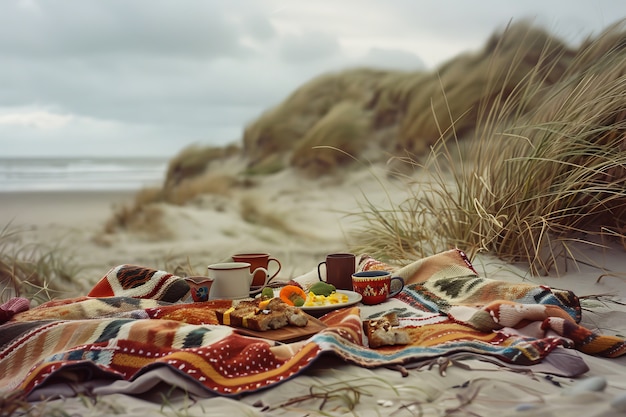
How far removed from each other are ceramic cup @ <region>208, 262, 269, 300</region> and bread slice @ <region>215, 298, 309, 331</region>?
0.85 ft

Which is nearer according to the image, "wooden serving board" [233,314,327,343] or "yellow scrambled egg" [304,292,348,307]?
"wooden serving board" [233,314,327,343]

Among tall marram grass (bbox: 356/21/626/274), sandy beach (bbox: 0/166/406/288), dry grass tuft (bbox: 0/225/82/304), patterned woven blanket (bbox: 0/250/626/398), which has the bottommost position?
sandy beach (bbox: 0/166/406/288)

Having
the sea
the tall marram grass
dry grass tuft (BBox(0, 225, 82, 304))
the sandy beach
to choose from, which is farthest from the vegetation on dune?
the sea

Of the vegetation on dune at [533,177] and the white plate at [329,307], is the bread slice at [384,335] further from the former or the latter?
the vegetation on dune at [533,177]

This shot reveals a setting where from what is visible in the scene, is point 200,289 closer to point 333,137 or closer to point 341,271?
point 341,271

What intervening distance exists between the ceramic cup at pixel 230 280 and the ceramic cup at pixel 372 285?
0.33 m

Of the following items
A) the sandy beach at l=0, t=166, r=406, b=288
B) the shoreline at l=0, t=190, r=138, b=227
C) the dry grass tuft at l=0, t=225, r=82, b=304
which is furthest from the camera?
the shoreline at l=0, t=190, r=138, b=227

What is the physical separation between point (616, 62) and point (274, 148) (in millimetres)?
6229

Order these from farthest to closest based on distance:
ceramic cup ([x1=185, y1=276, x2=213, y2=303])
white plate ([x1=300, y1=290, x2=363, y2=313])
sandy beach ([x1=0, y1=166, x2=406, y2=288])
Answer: sandy beach ([x1=0, y1=166, x2=406, y2=288]), ceramic cup ([x1=185, y1=276, x2=213, y2=303]), white plate ([x1=300, y1=290, x2=363, y2=313])

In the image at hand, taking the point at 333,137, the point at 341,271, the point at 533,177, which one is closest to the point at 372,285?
the point at 341,271

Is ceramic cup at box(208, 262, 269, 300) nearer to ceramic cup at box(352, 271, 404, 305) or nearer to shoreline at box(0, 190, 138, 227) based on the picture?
ceramic cup at box(352, 271, 404, 305)

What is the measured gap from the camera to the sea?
10180 mm

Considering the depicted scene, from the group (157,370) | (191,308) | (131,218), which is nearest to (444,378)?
(157,370)

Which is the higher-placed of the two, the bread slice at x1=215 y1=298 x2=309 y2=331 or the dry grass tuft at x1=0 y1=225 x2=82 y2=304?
the bread slice at x1=215 y1=298 x2=309 y2=331
